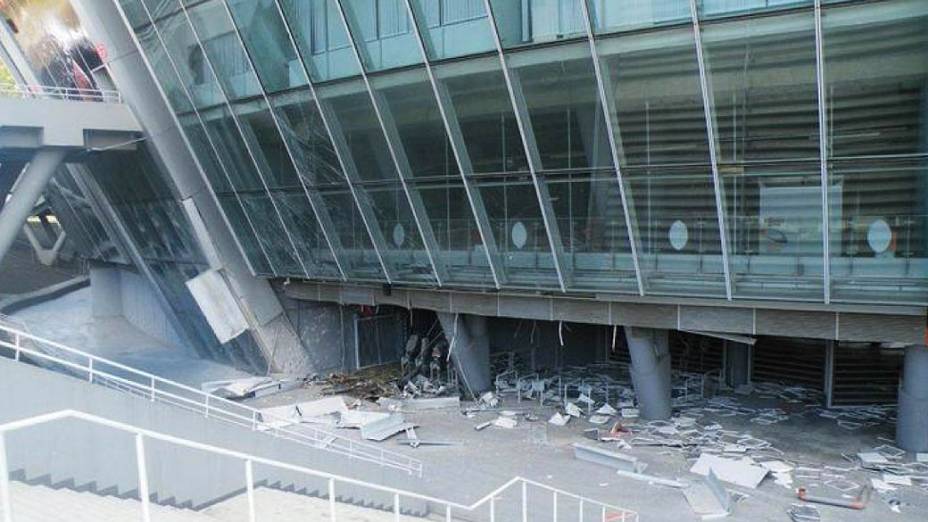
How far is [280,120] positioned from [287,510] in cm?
1158

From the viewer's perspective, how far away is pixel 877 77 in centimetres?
1104

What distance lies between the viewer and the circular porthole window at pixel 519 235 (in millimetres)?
14757

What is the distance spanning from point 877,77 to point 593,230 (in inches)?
212

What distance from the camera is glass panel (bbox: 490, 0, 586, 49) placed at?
12297 millimetres

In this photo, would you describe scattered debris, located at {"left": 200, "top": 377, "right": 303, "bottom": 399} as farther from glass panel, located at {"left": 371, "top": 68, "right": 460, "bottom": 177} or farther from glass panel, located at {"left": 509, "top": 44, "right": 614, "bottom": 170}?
glass panel, located at {"left": 509, "top": 44, "right": 614, "bottom": 170}

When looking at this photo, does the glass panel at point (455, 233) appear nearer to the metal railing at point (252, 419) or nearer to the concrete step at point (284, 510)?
the metal railing at point (252, 419)

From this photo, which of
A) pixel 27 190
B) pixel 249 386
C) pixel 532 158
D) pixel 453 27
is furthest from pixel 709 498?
pixel 27 190

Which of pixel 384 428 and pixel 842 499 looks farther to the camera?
pixel 384 428

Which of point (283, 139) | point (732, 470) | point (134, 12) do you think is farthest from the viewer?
point (134, 12)

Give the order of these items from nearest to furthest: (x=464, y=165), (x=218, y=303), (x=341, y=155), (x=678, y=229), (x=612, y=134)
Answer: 1. (x=612, y=134)
2. (x=678, y=229)
3. (x=464, y=165)
4. (x=341, y=155)
5. (x=218, y=303)

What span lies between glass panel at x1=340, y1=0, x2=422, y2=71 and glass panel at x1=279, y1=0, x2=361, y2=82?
337 millimetres

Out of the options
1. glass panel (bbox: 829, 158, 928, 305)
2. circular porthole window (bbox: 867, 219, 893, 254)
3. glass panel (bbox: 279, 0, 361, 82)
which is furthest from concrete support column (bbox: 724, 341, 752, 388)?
glass panel (bbox: 279, 0, 361, 82)

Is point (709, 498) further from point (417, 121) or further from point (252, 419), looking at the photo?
point (417, 121)

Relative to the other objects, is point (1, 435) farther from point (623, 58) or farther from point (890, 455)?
point (890, 455)
